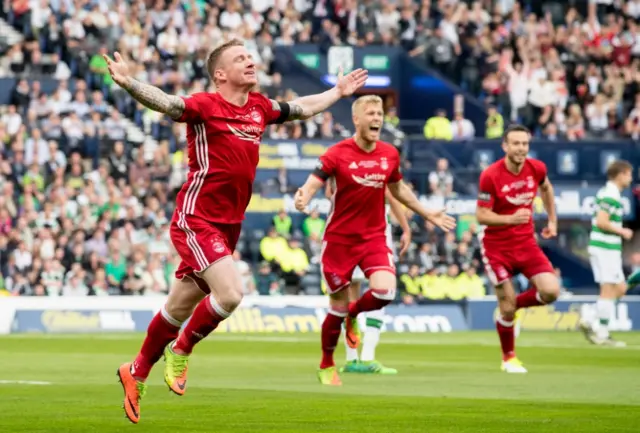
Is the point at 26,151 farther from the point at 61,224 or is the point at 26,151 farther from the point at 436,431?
the point at 436,431

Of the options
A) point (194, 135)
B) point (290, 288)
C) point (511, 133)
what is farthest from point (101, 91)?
point (194, 135)

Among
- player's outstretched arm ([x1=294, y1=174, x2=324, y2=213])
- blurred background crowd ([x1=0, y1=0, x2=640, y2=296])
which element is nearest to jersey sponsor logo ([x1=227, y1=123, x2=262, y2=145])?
player's outstretched arm ([x1=294, y1=174, x2=324, y2=213])

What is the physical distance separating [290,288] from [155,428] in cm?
2086

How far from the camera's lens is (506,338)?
16.8m

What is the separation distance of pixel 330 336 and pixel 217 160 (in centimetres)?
414

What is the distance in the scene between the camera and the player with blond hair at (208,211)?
36.1ft

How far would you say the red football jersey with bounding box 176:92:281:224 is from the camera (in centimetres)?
1121

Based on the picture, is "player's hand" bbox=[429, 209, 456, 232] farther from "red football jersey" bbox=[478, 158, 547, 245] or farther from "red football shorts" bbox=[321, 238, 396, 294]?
"red football jersey" bbox=[478, 158, 547, 245]

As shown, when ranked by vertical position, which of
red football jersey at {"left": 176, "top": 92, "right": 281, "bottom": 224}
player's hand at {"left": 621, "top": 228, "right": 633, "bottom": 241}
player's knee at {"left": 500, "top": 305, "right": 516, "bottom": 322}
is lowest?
player's knee at {"left": 500, "top": 305, "right": 516, "bottom": 322}

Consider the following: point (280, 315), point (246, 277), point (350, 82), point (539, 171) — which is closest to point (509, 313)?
point (539, 171)

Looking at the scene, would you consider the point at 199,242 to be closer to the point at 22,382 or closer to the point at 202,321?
the point at 202,321

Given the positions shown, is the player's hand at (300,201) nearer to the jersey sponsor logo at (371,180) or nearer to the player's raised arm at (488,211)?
the jersey sponsor logo at (371,180)

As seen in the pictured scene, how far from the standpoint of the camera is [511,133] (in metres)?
17.1

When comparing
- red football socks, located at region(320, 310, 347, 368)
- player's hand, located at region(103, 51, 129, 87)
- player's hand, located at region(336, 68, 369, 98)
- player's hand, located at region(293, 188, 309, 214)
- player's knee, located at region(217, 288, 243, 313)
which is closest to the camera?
player's hand, located at region(103, 51, 129, 87)
